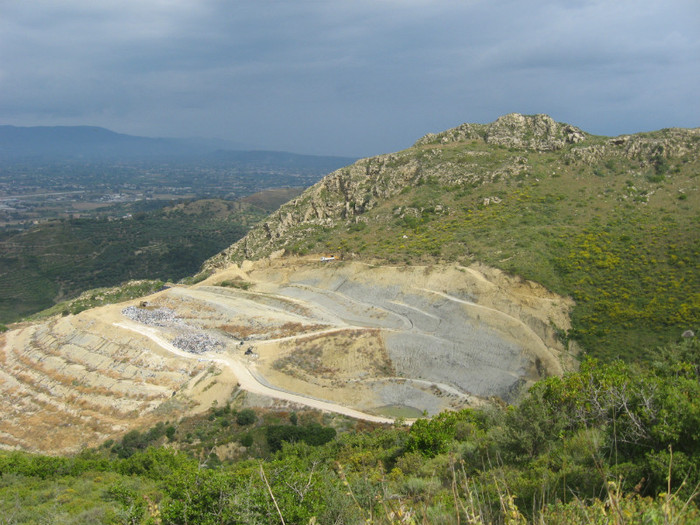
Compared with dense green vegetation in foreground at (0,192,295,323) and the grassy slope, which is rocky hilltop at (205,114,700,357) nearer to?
the grassy slope

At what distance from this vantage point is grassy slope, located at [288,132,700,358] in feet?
107

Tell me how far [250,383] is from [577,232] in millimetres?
33077

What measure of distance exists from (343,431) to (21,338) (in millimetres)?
35725

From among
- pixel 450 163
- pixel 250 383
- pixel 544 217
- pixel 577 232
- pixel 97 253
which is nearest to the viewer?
pixel 250 383

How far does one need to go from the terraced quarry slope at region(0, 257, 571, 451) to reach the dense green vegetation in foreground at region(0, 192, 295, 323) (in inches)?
1867

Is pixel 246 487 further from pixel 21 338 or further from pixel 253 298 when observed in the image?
pixel 21 338

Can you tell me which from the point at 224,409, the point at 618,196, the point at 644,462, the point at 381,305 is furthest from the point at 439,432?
the point at 618,196

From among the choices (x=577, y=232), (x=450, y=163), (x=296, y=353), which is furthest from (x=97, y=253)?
(x=577, y=232)

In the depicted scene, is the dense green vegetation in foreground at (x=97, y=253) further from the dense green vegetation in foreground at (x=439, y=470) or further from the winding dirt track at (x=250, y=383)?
the dense green vegetation in foreground at (x=439, y=470)

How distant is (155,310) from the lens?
45.4 meters

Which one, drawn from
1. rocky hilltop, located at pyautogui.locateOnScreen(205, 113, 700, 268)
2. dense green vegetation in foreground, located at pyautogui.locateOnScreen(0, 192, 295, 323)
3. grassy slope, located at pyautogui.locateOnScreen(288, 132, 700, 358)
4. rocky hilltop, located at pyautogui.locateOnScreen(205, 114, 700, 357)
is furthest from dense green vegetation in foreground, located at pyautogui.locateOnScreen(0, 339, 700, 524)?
dense green vegetation in foreground, located at pyautogui.locateOnScreen(0, 192, 295, 323)

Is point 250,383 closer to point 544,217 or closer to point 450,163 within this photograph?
point 544,217

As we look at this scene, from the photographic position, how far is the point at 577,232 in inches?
1683

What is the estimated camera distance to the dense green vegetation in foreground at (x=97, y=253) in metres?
89.6
